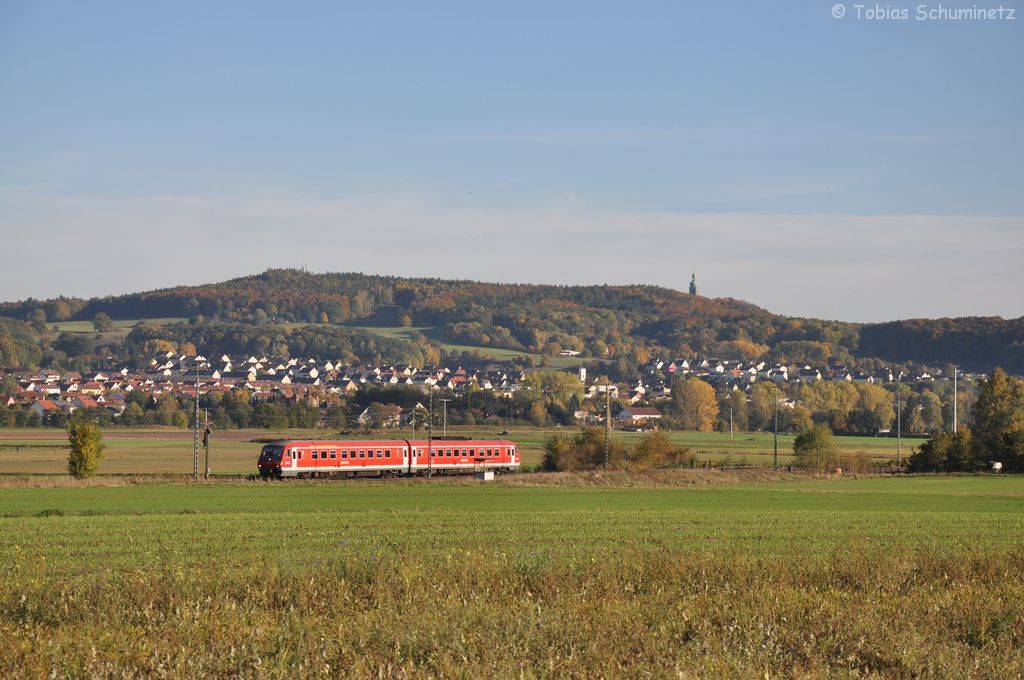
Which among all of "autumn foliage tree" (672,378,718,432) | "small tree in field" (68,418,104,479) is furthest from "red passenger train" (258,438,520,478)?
"autumn foliage tree" (672,378,718,432)

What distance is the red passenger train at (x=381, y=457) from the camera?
63500 millimetres

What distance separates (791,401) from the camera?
199m

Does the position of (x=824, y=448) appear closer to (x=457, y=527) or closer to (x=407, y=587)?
(x=457, y=527)

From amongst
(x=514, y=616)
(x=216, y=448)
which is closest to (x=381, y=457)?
(x=216, y=448)

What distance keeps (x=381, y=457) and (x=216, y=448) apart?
38378 mm

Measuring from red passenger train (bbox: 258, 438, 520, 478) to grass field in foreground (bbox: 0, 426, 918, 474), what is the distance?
11.4 meters

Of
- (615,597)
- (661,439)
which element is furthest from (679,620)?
(661,439)

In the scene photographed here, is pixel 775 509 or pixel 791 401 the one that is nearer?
pixel 775 509

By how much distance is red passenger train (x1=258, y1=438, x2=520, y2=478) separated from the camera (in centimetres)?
6350

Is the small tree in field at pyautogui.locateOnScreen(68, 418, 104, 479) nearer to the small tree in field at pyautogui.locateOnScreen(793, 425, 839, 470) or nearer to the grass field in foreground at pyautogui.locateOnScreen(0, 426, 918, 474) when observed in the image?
the grass field in foreground at pyautogui.locateOnScreen(0, 426, 918, 474)

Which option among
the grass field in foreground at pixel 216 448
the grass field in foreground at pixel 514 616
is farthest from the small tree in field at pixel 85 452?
the grass field in foreground at pixel 514 616

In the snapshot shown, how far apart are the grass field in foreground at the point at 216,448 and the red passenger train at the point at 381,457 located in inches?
450

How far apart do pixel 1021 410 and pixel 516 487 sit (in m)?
60.2

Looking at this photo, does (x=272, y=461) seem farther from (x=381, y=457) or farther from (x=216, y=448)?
(x=216, y=448)
